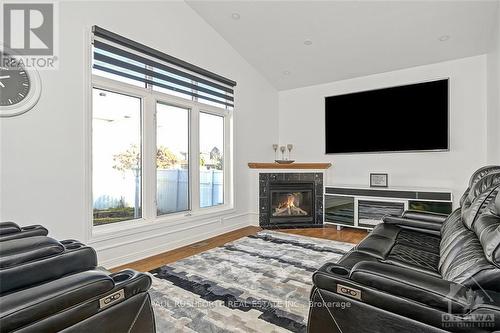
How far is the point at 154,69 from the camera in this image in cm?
342

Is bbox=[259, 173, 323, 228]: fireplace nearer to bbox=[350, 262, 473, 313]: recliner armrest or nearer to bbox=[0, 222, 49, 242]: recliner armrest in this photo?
bbox=[0, 222, 49, 242]: recliner armrest

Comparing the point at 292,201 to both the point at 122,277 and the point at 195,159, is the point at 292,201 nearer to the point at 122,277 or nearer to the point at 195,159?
the point at 195,159

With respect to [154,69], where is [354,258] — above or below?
below

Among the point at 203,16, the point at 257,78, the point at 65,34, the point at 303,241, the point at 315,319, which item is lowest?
the point at 303,241

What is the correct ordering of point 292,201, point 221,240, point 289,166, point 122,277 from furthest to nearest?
point 292,201
point 289,166
point 221,240
point 122,277

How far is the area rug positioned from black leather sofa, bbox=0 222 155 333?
0.82 metres

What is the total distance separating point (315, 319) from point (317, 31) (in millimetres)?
3757

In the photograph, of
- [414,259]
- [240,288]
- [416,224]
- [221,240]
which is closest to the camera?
[414,259]

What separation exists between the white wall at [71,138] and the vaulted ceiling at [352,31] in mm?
687

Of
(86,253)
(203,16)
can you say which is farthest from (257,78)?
(86,253)

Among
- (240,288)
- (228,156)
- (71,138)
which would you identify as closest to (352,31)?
(228,156)

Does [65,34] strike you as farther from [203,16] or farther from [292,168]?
[292,168]

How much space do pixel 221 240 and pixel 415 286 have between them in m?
3.12

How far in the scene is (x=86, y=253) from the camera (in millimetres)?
1460
